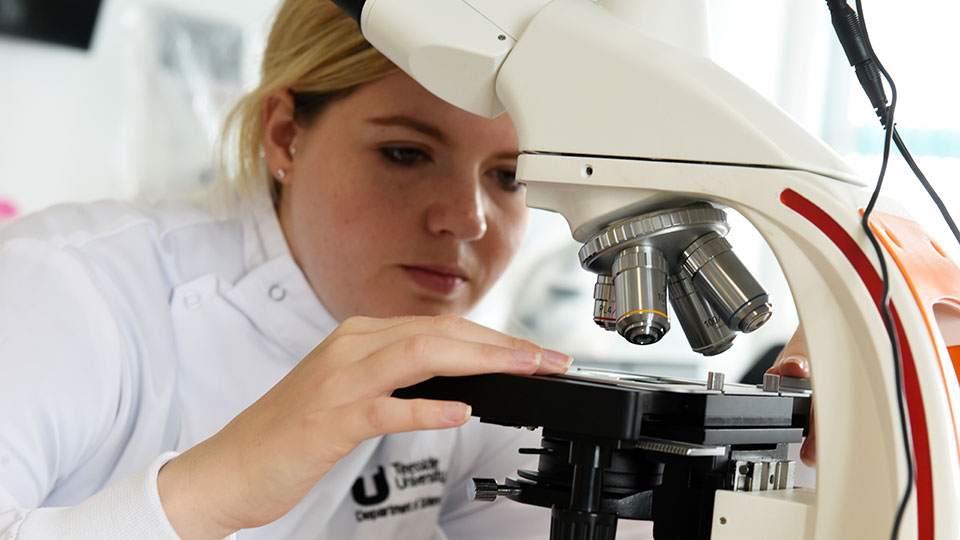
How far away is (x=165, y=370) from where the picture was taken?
1.05 m

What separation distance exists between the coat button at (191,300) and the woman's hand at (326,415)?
42cm

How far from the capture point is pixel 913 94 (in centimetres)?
222

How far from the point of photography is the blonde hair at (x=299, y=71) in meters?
1.07

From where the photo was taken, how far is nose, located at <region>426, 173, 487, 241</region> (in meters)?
1.05

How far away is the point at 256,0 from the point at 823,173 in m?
2.26

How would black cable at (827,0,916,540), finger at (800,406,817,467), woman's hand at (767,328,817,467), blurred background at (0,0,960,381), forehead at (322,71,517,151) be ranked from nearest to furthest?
black cable at (827,0,916,540)
finger at (800,406,817,467)
woman's hand at (767,328,817,467)
forehead at (322,71,517,151)
blurred background at (0,0,960,381)

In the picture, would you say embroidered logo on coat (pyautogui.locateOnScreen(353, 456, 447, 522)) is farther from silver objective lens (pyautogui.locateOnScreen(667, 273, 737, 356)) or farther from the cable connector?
the cable connector

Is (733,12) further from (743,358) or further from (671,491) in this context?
(671,491)

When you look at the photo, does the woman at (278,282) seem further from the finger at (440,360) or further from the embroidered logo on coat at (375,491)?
the finger at (440,360)

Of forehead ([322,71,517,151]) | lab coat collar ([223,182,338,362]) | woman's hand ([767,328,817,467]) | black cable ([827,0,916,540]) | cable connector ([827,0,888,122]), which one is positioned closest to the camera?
black cable ([827,0,916,540])

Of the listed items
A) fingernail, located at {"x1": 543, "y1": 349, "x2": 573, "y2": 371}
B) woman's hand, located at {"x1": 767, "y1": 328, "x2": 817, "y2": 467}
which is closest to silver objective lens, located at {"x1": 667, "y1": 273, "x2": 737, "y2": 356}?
fingernail, located at {"x1": 543, "y1": 349, "x2": 573, "y2": 371}

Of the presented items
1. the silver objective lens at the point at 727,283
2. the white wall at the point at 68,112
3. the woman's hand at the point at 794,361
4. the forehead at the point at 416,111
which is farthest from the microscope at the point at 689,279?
the white wall at the point at 68,112

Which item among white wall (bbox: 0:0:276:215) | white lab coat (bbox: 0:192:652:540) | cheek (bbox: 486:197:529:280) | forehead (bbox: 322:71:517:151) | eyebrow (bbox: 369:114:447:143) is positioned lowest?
white lab coat (bbox: 0:192:652:540)

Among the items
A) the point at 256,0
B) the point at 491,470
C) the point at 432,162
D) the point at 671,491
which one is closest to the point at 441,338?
the point at 671,491
